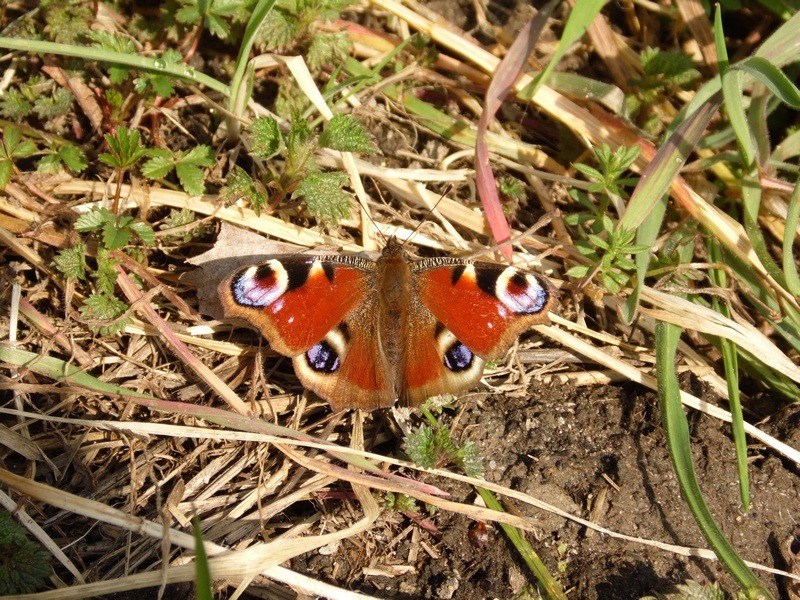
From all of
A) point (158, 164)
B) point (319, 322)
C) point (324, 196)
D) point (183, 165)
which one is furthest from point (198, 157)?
point (319, 322)

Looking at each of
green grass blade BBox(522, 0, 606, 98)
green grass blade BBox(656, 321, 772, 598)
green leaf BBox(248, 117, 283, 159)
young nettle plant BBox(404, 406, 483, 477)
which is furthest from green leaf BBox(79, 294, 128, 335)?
green grass blade BBox(656, 321, 772, 598)

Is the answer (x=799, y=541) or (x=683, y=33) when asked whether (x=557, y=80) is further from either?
(x=799, y=541)

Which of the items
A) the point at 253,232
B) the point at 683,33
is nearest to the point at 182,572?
the point at 253,232

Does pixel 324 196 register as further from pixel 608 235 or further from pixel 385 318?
pixel 608 235

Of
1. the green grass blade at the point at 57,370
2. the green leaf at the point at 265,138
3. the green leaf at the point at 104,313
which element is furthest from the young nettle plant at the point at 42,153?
the green leaf at the point at 265,138

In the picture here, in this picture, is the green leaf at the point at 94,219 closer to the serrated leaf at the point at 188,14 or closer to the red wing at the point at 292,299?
the red wing at the point at 292,299

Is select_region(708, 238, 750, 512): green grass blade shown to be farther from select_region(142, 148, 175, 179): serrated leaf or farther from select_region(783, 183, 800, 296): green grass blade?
select_region(142, 148, 175, 179): serrated leaf
